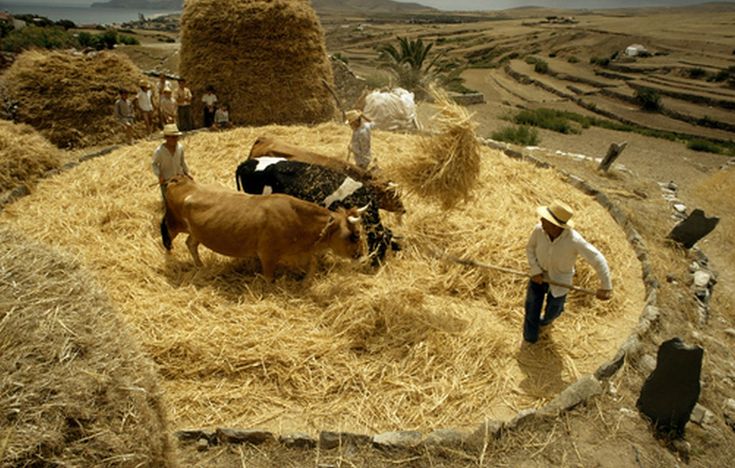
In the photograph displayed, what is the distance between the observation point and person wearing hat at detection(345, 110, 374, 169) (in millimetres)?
7652

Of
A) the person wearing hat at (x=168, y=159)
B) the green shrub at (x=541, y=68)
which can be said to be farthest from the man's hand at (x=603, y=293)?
the green shrub at (x=541, y=68)

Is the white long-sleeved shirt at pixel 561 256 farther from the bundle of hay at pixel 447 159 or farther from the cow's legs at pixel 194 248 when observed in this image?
the cow's legs at pixel 194 248

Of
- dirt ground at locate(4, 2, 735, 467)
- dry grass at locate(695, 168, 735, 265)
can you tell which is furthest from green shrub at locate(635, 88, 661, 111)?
dry grass at locate(695, 168, 735, 265)

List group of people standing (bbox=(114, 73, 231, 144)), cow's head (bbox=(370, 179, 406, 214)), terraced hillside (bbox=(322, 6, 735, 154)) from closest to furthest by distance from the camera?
cow's head (bbox=(370, 179, 406, 214)) → group of people standing (bbox=(114, 73, 231, 144)) → terraced hillside (bbox=(322, 6, 735, 154))

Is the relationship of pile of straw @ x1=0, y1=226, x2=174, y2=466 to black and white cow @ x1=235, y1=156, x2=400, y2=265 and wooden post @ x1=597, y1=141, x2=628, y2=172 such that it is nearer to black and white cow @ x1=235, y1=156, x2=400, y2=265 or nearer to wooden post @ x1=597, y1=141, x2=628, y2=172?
black and white cow @ x1=235, y1=156, x2=400, y2=265

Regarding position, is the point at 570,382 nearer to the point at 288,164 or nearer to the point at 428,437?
the point at 428,437

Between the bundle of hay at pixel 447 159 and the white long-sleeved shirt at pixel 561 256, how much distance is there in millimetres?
1527

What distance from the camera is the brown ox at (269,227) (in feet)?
19.4

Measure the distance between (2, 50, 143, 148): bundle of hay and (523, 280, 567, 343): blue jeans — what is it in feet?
37.8

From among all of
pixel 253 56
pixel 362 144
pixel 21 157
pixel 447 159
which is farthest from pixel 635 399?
pixel 253 56

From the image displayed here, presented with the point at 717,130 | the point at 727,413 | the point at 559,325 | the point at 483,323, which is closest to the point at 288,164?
the point at 483,323

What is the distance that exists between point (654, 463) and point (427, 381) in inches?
80.3

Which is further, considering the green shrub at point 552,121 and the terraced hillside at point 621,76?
the terraced hillside at point 621,76

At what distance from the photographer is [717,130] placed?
24859 mm
